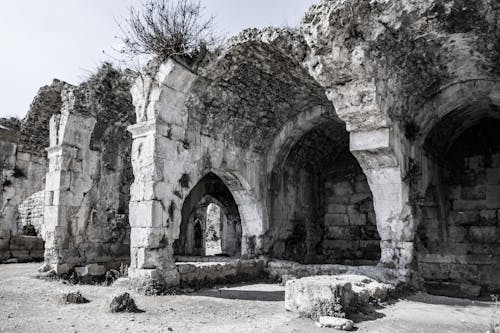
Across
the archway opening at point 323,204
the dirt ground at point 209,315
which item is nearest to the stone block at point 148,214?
the dirt ground at point 209,315

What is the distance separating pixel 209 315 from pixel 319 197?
22.3 ft

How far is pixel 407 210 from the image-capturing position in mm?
6488

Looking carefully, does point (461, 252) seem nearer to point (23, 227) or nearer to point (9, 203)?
point (9, 203)

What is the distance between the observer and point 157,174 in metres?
6.47

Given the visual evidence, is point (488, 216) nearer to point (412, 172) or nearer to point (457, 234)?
point (457, 234)

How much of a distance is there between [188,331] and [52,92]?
25.9 ft

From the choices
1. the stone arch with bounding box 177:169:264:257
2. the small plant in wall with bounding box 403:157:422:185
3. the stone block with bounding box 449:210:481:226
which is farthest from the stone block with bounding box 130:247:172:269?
the stone block with bounding box 449:210:481:226

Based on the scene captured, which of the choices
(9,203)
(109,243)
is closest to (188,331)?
(109,243)

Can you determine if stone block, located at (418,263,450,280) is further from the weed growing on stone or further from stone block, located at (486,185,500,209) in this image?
the weed growing on stone

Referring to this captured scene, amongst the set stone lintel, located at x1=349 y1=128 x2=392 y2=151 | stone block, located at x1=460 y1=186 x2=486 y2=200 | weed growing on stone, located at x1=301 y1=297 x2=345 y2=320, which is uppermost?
stone lintel, located at x1=349 y1=128 x2=392 y2=151

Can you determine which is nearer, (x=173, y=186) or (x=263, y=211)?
(x=173, y=186)

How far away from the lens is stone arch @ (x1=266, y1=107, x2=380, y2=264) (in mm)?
9320

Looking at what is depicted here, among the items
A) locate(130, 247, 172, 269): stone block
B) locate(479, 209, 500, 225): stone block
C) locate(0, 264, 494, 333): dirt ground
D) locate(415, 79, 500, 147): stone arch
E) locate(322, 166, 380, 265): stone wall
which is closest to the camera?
locate(0, 264, 494, 333): dirt ground

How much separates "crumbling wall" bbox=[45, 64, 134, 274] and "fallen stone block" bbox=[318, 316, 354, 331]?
18.5 ft
